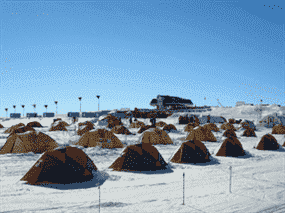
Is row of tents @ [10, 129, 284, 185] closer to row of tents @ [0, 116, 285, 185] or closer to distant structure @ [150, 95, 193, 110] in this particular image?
row of tents @ [0, 116, 285, 185]

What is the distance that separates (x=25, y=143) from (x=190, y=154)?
9.66 metres

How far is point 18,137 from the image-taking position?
14.0 meters

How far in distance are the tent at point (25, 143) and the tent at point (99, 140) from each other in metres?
2.80

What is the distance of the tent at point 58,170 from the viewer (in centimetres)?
796

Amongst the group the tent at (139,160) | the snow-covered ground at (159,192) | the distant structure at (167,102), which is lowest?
the snow-covered ground at (159,192)

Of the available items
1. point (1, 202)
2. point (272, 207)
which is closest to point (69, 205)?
point (1, 202)

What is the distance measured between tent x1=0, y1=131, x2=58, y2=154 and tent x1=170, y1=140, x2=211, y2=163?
8.10 meters

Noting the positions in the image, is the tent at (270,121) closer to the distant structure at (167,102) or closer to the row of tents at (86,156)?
the row of tents at (86,156)

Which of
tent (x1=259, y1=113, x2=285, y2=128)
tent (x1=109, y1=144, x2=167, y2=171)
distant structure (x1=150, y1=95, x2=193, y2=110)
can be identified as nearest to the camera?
tent (x1=109, y1=144, x2=167, y2=171)

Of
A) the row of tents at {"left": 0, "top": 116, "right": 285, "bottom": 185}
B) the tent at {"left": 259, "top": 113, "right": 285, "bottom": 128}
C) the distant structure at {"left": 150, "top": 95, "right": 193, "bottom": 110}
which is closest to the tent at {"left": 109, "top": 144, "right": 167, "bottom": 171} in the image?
the row of tents at {"left": 0, "top": 116, "right": 285, "bottom": 185}

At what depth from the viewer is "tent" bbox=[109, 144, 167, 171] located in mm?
9961

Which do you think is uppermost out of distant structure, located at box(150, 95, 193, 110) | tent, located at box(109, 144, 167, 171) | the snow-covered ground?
distant structure, located at box(150, 95, 193, 110)

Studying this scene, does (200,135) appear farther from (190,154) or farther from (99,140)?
(190,154)

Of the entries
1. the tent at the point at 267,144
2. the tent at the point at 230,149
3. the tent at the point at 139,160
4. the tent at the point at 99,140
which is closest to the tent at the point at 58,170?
the tent at the point at 139,160
